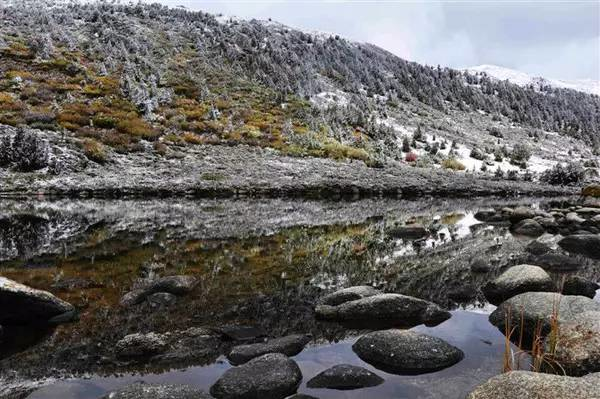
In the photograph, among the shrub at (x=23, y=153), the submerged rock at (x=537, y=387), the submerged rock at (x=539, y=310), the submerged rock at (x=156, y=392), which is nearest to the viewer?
the submerged rock at (x=537, y=387)

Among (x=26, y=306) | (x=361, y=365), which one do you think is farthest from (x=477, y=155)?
(x=26, y=306)

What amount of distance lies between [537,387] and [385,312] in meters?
3.99

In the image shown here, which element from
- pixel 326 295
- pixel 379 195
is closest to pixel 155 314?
pixel 326 295

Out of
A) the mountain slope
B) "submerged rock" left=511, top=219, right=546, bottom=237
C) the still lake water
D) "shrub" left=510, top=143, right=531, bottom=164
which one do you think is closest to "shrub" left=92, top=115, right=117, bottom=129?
the mountain slope

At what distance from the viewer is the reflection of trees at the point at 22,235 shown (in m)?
13.2

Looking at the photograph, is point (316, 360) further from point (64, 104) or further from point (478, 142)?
point (478, 142)

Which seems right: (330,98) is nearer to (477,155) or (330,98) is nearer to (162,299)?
(477,155)

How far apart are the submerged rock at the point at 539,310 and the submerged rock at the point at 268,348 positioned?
306cm

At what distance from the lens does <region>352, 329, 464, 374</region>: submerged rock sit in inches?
250

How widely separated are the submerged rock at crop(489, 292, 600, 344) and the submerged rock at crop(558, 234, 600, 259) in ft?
24.9

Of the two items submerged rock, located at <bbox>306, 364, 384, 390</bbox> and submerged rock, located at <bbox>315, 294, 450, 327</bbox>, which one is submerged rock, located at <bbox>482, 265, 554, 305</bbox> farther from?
submerged rock, located at <bbox>306, 364, 384, 390</bbox>

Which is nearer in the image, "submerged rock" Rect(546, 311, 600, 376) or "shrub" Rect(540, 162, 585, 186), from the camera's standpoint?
"submerged rock" Rect(546, 311, 600, 376)

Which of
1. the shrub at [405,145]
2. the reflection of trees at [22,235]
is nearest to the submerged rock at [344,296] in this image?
the reflection of trees at [22,235]

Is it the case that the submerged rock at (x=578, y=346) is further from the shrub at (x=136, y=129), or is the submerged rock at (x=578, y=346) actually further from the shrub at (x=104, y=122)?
the shrub at (x=104, y=122)
